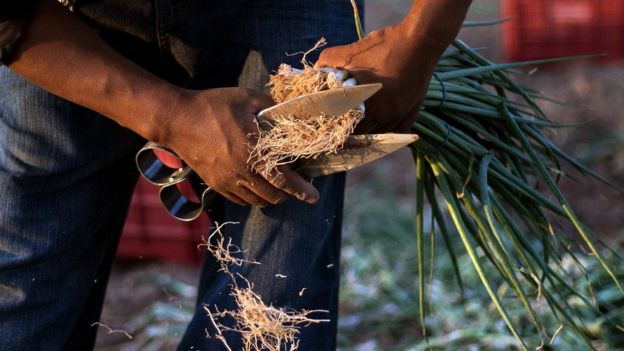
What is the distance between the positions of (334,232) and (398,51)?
0.47 meters

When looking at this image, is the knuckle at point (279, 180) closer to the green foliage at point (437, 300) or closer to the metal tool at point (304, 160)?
the metal tool at point (304, 160)

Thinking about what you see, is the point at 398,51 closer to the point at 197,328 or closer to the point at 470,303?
the point at 197,328

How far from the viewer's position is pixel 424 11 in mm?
1320

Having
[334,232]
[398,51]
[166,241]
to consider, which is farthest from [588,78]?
[398,51]

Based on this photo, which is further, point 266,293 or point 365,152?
point 266,293

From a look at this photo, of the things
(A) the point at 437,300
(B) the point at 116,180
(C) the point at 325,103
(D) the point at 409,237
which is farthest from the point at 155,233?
(C) the point at 325,103

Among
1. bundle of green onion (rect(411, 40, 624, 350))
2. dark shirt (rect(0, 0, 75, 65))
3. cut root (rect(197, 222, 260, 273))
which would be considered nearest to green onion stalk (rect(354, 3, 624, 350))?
bundle of green onion (rect(411, 40, 624, 350))

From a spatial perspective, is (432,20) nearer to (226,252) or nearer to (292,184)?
(292,184)

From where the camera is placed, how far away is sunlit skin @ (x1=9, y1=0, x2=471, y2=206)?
133 cm

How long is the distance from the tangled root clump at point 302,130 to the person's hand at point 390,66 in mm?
41

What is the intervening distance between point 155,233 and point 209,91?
2.19m

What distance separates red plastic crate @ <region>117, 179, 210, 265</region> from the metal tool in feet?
5.62

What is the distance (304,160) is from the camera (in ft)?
4.67

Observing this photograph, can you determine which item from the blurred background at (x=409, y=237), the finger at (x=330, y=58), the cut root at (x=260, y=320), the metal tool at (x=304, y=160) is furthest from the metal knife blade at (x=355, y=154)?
the blurred background at (x=409, y=237)
